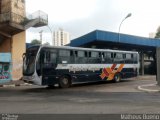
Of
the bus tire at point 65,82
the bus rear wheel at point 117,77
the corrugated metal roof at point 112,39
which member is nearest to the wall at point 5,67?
the corrugated metal roof at point 112,39

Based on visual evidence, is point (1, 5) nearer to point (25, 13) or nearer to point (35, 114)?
point (25, 13)

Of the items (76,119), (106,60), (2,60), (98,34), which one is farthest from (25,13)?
(76,119)

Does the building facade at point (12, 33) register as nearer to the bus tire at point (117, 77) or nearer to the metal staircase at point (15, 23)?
the metal staircase at point (15, 23)

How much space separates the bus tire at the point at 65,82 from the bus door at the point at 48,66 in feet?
2.46

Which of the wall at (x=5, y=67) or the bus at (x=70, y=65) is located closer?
the bus at (x=70, y=65)

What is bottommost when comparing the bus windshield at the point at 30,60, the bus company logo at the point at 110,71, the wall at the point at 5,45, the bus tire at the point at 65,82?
the bus tire at the point at 65,82

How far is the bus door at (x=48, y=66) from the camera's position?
18.7 m

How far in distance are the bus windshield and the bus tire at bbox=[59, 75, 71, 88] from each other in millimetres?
2387

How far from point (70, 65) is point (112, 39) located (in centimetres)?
1493

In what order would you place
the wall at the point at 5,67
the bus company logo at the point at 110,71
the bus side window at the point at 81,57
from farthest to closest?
the wall at the point at 5,67
the bus company logo at the point at 110,71
the bus side window at the point at 81,57

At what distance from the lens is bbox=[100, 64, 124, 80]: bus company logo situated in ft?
78.0

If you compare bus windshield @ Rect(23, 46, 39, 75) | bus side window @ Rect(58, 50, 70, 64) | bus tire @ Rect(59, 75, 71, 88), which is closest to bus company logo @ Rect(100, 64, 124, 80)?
bus tire @ Rect(59, 75, 71, 88)

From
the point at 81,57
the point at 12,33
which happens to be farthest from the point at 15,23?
the point at 81,57

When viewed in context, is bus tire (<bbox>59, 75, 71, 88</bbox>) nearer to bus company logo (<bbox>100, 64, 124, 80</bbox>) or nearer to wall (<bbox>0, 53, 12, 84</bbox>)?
bus company logo (<bbox>100, 64, 124, 80</bbox>)
